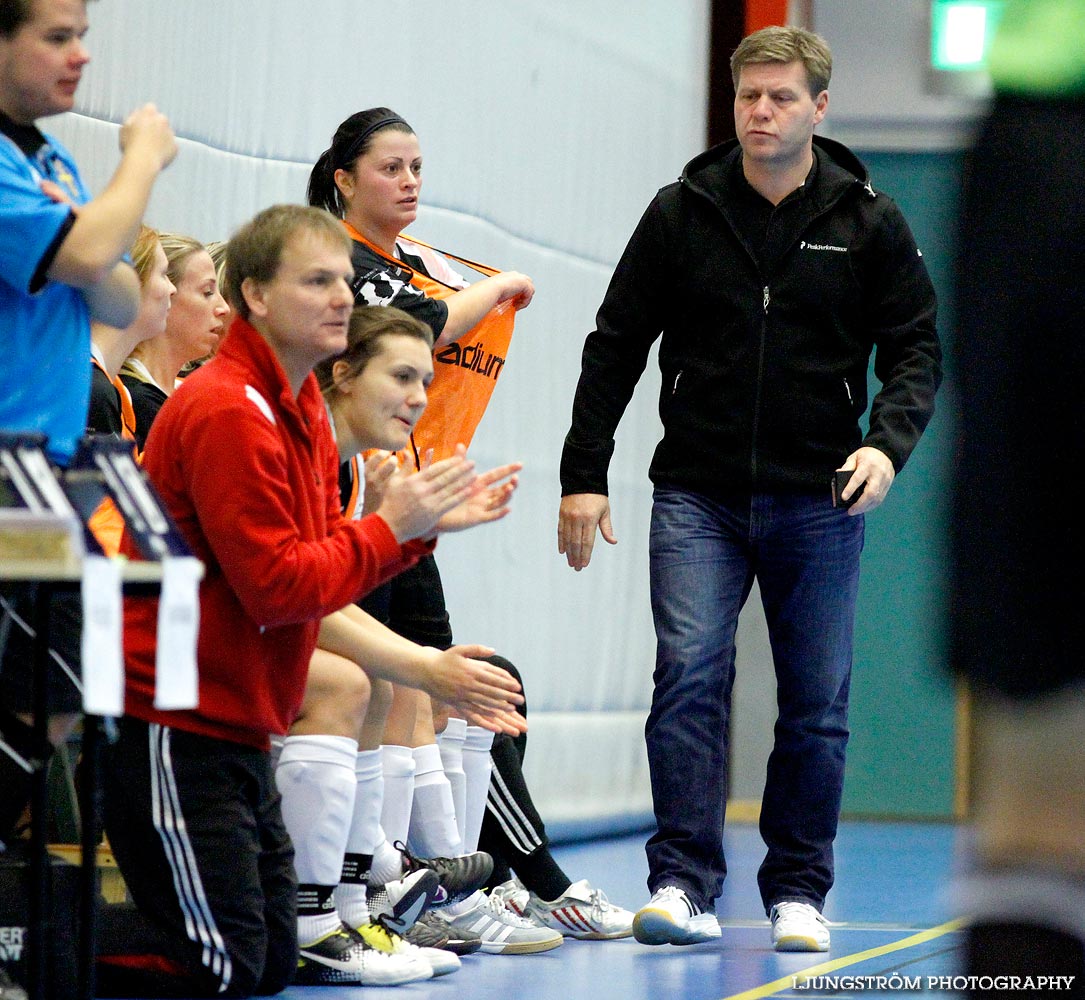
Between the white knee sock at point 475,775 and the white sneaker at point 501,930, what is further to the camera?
the white knee sock at point 475,775

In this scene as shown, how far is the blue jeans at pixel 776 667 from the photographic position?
3346mm

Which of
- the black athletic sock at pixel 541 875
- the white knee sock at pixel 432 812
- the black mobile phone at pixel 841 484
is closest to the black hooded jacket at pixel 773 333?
the black mobile phone at pixel 841 484

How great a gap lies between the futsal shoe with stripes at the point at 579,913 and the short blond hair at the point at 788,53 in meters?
1.66

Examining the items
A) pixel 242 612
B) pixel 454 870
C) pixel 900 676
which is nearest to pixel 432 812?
pixel 454 870

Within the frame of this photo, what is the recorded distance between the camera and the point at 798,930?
10.6 ft

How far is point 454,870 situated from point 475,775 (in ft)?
1.03

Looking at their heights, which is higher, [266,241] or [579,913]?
[266,241]

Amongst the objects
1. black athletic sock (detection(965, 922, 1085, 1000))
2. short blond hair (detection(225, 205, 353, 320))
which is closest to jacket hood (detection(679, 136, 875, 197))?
short blond hair (detection(225, 205, 353, 320))

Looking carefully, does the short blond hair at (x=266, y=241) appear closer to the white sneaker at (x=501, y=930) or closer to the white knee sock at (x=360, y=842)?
the white knee sock at (x=360, y=842)

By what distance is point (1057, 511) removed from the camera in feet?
3.87

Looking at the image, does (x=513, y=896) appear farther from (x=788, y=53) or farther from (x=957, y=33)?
(x=957, y=33)

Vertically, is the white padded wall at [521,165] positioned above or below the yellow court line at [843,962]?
above

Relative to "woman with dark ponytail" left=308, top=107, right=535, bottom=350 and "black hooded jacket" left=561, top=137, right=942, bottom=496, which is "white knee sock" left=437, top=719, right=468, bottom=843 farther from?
"woman with dark ponytail" left=308, top=107, right=535, bottom=350

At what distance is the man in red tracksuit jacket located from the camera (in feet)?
8.06
